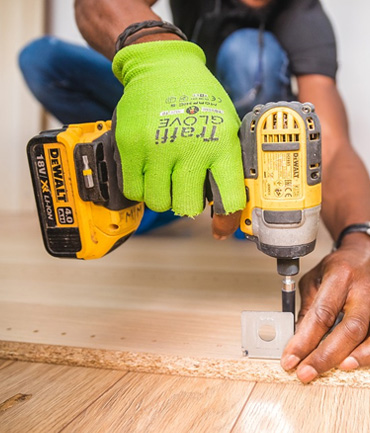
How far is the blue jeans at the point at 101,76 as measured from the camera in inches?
77.2

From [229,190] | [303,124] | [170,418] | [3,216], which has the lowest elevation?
[3,216]

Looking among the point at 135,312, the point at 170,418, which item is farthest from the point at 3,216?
the point at 170,418

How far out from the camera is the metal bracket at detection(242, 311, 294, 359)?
1.05 meters

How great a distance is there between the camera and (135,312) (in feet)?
4.46

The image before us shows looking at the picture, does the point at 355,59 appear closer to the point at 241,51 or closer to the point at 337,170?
the point at 241,51

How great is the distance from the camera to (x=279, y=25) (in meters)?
1.94

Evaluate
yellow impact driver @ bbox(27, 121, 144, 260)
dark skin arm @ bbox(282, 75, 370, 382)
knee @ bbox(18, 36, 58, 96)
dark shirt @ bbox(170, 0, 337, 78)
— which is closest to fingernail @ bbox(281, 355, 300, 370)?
dark skin arm @ bbox(282, 75, 370, 382)

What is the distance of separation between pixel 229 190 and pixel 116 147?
0.24 metres

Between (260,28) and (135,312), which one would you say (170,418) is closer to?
(135,312)

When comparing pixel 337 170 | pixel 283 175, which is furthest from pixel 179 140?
pixel 337 170

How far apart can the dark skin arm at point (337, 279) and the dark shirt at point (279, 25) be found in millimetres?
178

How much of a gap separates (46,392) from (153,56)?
2.18 feet

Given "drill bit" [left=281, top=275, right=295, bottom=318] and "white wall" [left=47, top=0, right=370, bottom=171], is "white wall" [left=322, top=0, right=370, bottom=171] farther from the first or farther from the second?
"drill bit" [left=281, top=275, right=295, bottom=318]

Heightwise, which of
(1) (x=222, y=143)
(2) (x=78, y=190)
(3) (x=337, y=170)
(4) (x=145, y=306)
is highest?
(1) (x=222, y=143)
